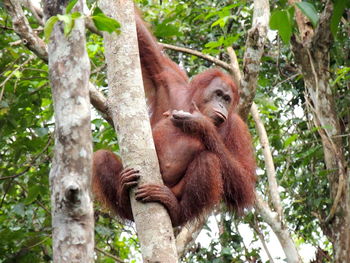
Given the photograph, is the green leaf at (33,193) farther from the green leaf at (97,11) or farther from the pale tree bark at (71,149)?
the green leaf at (97,11)

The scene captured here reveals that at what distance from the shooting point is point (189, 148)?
3.81 metres

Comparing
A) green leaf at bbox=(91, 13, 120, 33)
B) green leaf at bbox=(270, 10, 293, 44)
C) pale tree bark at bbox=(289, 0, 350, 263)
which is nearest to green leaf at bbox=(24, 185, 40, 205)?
pale tree bark at bbox=(289, 0, 350, 263)

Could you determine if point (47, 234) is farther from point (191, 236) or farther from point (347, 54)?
point (347, 54)

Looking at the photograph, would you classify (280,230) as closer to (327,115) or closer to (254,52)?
(327,115)

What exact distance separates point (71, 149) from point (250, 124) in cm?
470

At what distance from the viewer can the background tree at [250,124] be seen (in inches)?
190

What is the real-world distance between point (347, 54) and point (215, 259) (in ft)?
7.94

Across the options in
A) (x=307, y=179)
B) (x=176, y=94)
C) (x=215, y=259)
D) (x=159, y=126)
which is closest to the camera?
(x=159, y=126)

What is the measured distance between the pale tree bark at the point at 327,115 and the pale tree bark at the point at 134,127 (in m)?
2.64

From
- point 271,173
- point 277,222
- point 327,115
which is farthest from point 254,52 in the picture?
point 277,222

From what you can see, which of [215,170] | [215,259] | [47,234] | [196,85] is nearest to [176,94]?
[196,85]

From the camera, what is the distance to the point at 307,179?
236 inches

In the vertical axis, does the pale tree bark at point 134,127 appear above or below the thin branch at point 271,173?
below

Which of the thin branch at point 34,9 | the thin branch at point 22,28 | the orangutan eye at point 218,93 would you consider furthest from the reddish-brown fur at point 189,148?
the thin branch at point 22,28
